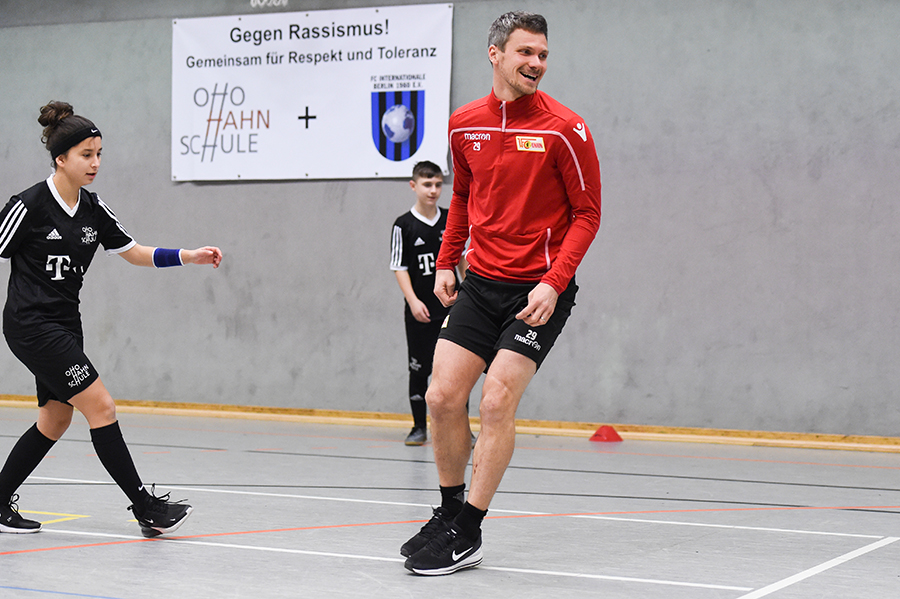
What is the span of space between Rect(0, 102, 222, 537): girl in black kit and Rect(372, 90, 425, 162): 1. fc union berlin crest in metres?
4.56

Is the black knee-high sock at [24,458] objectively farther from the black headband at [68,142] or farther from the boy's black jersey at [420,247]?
the boy's black jersey at [420,247]

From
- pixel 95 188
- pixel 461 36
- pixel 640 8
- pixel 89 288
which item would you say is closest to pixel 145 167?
pixel 95 188

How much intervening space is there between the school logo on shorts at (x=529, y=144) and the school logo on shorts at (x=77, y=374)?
1.70m

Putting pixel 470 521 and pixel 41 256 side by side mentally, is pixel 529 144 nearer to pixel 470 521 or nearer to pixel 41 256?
pixel 470 521

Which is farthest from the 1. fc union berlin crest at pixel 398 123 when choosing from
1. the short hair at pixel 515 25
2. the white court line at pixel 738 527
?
the short hair at pixel 515 25

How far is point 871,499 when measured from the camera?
5043 mm

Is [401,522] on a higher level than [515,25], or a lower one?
lower

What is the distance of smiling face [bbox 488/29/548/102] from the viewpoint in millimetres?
3342

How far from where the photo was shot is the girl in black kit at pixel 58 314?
12.2 ft

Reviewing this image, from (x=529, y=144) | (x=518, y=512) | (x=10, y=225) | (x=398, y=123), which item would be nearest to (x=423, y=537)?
(x=518, y=512)

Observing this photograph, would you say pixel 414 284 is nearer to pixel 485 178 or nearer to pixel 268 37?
pixel 268 37

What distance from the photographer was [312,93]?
8617 mm

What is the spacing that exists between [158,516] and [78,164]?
4.26 ft

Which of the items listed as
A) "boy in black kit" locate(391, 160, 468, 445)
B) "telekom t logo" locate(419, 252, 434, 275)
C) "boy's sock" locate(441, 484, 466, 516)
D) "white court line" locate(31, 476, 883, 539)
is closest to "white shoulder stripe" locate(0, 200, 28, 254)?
"white court line" locate(31, 476, 883, 539)
